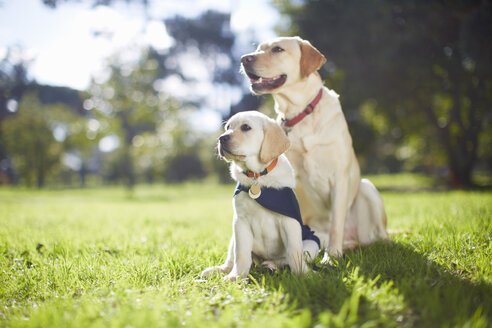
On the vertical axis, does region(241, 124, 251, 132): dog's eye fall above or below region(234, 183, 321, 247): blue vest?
above

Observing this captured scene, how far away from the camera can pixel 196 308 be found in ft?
6.16

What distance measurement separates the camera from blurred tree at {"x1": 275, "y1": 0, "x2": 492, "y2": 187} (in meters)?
9.87

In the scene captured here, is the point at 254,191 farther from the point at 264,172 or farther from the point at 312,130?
the point at 312,130

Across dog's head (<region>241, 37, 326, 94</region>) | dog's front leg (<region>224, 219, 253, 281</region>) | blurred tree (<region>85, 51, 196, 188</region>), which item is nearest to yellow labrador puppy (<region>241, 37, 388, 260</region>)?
dog's head (<region>241, 37, 326, 94</region>)

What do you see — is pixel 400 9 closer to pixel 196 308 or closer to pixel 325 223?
pixel 325 223

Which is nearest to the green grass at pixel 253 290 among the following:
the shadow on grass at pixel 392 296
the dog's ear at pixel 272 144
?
the shadow on grass at pixel 392 296

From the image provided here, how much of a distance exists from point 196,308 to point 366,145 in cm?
1624

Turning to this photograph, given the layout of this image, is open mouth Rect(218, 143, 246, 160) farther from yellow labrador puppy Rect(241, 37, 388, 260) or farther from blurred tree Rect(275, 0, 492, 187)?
blurred tree Rect(275, 0, 492, 187)

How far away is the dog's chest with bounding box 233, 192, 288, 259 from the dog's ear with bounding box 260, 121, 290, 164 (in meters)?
0.36

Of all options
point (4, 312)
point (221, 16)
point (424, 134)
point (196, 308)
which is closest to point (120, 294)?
point (196, 308)

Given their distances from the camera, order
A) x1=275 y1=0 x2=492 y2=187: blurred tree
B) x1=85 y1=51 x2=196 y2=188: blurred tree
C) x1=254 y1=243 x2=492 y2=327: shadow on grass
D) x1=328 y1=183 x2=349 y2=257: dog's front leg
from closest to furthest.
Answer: x1=254 y1=243 x2=492 y2=327: shadow on grass
x1=328 y1=183 x2=349 y2=257: dog's front leg
x1=275 y1=0 x2=492 y2=187: blurred tree
x1=85 y1=51 x2=196 y2=188: blurred tree

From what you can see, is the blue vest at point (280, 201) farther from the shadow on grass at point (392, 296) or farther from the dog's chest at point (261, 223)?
the shadow on grass at point (392, 296)

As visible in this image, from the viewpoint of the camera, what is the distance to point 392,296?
1.92 metres

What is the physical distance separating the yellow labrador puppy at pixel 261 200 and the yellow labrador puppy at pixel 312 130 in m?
0.52
